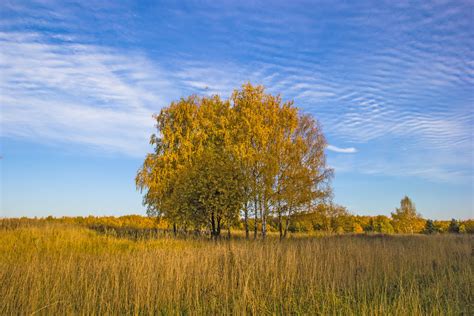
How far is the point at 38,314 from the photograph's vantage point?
5461 mm

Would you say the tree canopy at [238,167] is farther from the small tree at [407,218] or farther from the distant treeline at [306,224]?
the small tree at [407,218]

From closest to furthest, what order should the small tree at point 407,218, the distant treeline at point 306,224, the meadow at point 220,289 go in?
the meadow at point 220,289 < the distant treeline at point 306,224 < the small tree at point 407,218

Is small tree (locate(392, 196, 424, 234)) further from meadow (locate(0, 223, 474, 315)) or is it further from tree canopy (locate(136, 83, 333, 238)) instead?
meadow (locate(0, 223, 474, 315))

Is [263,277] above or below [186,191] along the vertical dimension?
below

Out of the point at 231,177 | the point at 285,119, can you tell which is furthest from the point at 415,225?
the point at 231,177

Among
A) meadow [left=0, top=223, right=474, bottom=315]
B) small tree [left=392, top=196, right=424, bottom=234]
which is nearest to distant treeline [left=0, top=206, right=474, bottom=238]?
Answer: small tree [left=392, top=196, right=424, bottom=234]

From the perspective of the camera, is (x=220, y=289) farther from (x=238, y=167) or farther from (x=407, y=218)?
(x=407, y=218)

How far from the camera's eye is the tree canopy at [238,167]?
20016mm

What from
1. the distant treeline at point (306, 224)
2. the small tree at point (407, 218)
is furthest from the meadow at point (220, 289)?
the small tree at point (407, 218)

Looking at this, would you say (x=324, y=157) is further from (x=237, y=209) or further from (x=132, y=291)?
(x=132, y=291)

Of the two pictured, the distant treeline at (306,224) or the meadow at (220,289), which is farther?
the distant treeline at (306,224)

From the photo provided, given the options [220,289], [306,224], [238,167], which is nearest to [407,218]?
[306,224]

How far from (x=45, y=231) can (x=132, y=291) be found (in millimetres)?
9867

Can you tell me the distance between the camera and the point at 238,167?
20688mm
